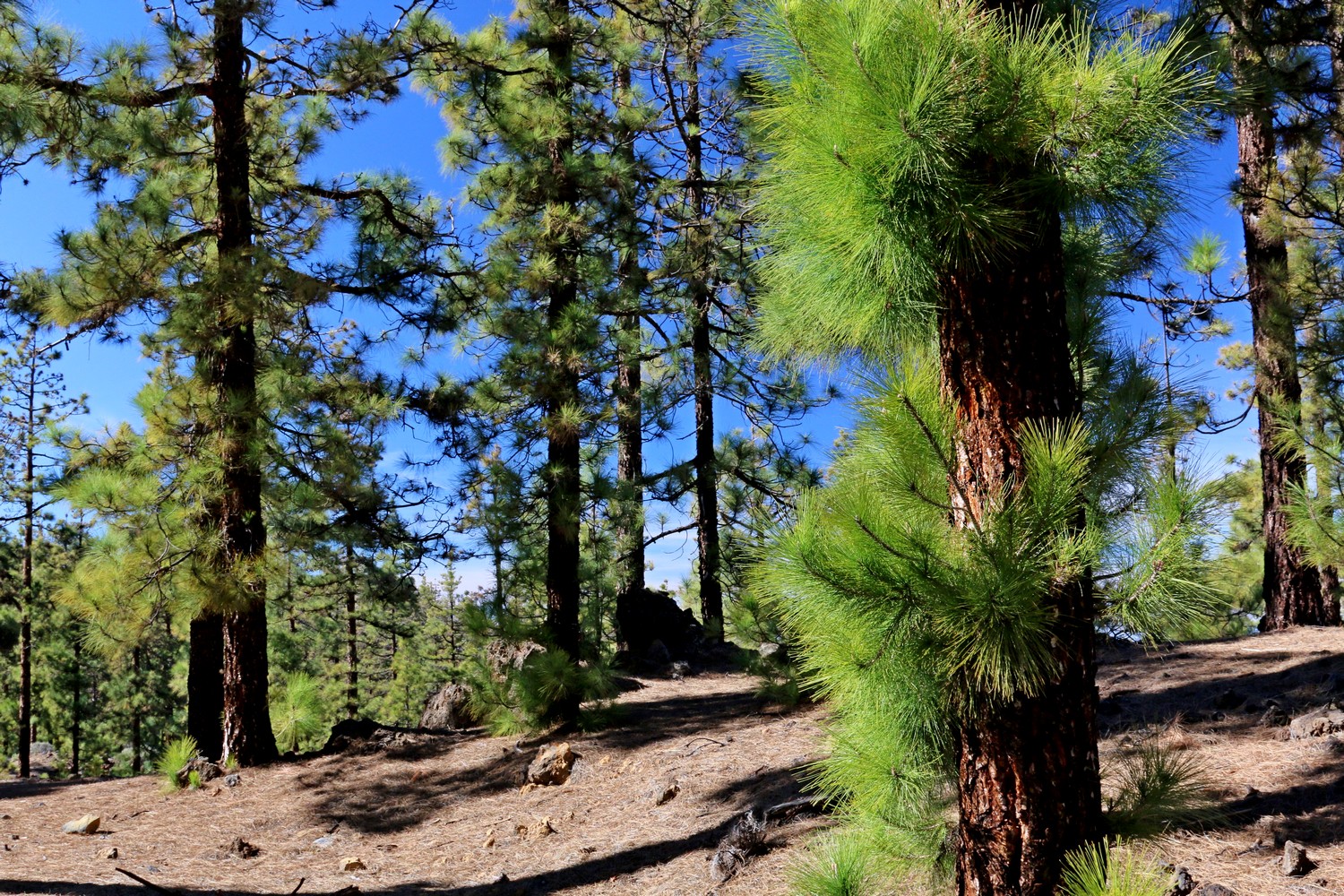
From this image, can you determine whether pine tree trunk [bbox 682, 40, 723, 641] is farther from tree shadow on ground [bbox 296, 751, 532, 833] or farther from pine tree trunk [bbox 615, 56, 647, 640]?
tree shadow on ground [bbox 296, 751, 532, 833]

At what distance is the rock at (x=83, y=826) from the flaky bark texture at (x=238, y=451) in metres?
1.21

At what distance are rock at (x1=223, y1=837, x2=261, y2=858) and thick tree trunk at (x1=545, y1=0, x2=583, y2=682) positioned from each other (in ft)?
8.11

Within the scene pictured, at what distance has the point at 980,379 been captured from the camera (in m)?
2.17

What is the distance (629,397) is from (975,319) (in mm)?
6974

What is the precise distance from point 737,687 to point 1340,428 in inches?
225

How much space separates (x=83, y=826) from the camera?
651 centimetres

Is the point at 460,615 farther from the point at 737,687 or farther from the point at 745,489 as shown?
the point at 745,489

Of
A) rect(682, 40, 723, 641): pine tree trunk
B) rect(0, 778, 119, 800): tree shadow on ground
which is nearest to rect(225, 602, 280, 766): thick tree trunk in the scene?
rect(0, 778, 119, 800): tree shadow on ground

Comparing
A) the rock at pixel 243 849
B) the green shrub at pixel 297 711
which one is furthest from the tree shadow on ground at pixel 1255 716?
the green shrub at pixel 297 711

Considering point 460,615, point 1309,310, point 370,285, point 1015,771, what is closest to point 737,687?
point 460,615

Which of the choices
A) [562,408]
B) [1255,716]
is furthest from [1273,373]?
[562,408]

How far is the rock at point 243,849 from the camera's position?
19.0 ft

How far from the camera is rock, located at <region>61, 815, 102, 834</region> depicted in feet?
21.3

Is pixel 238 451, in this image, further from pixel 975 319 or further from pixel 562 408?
pixel 975 319
